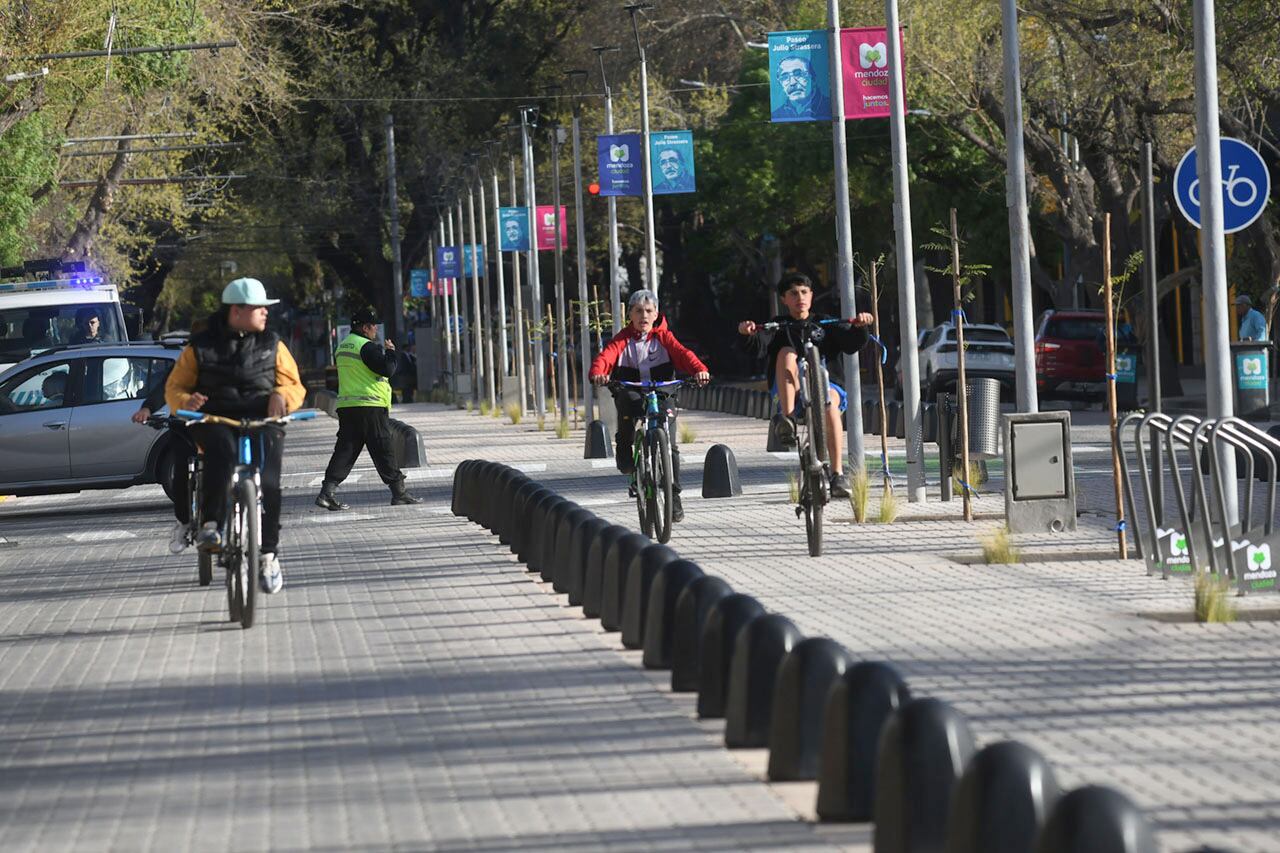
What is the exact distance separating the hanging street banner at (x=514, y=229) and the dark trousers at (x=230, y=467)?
119 ft

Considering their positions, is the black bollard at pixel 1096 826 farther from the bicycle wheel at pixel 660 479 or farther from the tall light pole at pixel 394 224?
the tall light pole at pixel 394 224

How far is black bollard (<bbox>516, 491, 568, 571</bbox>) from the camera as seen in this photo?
46.7 ft

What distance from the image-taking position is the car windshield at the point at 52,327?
3200 cm

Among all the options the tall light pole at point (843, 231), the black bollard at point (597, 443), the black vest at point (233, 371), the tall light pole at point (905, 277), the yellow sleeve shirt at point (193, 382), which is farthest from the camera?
the black bollard at point (597, 443)

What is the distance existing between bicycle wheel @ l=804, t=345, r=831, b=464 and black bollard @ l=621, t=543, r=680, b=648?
13.1ft

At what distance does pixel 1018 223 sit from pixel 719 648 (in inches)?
386

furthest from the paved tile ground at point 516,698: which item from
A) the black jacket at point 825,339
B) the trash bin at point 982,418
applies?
the trash bin at point 982,418

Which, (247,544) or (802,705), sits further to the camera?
(247,544)

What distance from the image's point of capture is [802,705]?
7.49 m

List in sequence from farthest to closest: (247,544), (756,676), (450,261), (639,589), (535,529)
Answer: (450,261) → (535,529) → (247,544) → (639,589) → (756,676)

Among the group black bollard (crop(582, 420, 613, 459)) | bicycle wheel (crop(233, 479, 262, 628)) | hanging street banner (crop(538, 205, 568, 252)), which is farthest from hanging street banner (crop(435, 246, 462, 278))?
bicycle wheel (crop(233, 479, 262, 628))

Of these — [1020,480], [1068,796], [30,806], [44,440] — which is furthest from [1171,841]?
[44,440]

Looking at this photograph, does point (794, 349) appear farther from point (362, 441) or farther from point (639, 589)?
point (362, 441)

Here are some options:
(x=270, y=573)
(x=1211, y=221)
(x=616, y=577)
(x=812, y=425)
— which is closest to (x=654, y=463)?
(x=812, y=425)
